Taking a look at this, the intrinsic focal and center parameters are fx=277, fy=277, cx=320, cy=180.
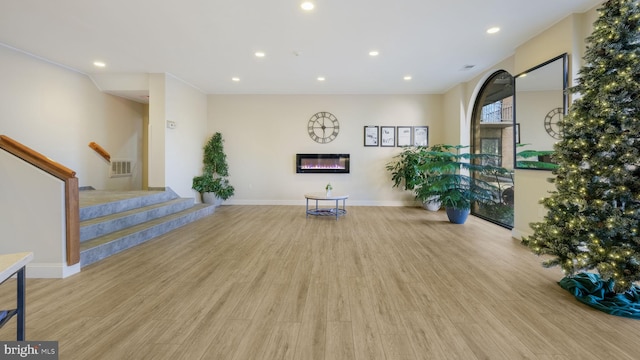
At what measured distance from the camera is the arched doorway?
4.87 meters

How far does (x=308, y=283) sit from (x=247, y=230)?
7.80 ft

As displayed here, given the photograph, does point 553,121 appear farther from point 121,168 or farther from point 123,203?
point 121,168

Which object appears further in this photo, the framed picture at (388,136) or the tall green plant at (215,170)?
the framed picture at (388,136)

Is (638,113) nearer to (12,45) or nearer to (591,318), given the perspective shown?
(591,318)

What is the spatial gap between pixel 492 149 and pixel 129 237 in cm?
638

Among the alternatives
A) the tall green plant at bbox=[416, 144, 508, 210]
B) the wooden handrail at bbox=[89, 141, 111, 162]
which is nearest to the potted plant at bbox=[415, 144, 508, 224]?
the tall green plant at bbox=[416, 144, 508, 210]

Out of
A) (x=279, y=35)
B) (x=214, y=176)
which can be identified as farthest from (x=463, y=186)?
(x=214, y=176)

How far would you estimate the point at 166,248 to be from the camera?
3.72 m

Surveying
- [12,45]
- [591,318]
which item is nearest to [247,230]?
[591,318]

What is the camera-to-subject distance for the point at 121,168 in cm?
657

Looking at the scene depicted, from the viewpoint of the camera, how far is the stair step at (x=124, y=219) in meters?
3.52

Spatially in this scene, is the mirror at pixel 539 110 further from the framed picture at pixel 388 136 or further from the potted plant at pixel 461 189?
the framed picture at pixel 388 136

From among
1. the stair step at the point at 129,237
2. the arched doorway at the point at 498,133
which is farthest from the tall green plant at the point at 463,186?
the stair step at the point at 129,237

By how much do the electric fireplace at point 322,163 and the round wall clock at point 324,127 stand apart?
1.54ft
